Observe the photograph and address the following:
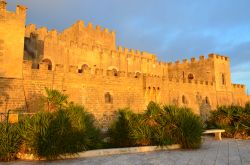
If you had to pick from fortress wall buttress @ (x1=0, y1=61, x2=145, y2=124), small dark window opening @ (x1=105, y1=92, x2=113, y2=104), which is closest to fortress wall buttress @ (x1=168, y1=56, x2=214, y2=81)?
fortress wall buttress @ (x1=0, y1=61, x2=145, y2=124)

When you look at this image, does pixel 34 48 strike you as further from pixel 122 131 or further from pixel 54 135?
pixel 54 135

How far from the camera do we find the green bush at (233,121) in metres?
14.0

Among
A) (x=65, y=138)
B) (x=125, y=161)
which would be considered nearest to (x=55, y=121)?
(x=65, y=138)

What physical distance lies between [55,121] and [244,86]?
34513 millimetres

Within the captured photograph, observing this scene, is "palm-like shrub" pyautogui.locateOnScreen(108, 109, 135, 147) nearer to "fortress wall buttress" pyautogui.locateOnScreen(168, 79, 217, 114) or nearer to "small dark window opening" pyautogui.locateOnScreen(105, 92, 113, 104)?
"small dark window opening" pyautogui.locateOnScreen(105, 92, 113, 104)

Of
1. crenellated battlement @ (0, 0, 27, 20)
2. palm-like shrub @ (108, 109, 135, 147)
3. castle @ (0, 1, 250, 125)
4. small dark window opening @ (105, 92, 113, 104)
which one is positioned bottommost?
palm-like shrub @ (108, 109, 135, 147)

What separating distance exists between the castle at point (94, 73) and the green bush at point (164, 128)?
790 centimetres

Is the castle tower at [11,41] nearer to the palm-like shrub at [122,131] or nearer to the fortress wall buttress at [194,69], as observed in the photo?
the palm-like shrub at [122,131]

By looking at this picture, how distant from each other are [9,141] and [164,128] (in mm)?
6001

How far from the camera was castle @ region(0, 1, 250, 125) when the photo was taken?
15.5 metres

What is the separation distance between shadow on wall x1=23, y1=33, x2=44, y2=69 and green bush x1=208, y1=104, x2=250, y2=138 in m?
15.3

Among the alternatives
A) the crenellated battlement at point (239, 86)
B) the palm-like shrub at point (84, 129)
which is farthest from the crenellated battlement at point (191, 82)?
the palm-like shrub at point (84, 129)

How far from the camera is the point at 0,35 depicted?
15.1m

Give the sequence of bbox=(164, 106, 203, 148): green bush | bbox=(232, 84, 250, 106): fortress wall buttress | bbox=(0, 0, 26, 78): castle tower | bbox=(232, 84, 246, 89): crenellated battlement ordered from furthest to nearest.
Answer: bbox=(232, 84, 246, 89): crenellated battlement, bbox=(232, 84, 250, 106): fortress wall buttress, bbox=(0, 0, 26, 78): castle tower, bbox=(164, 106, 203, 148): green bush
